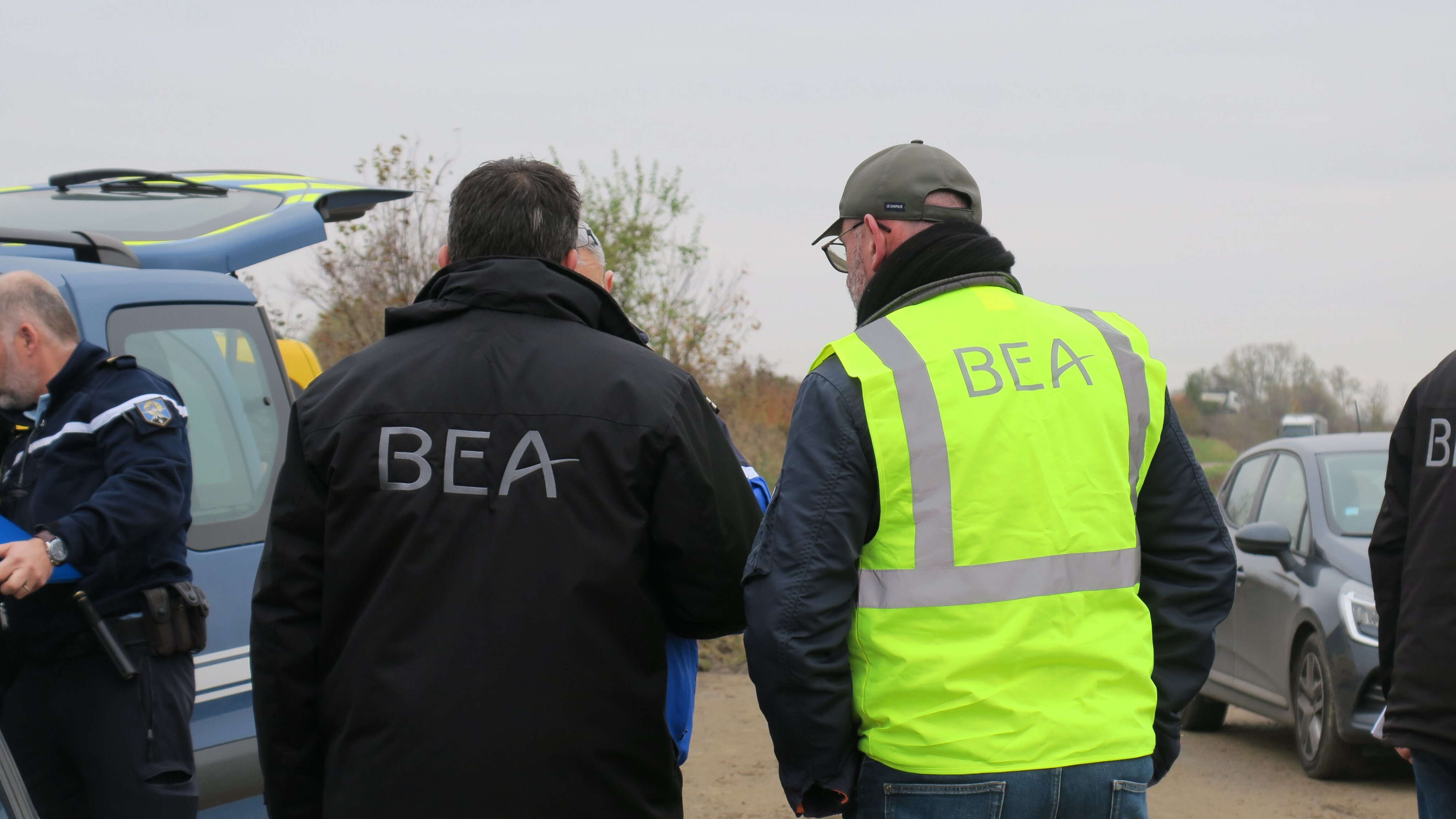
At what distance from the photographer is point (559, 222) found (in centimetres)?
236

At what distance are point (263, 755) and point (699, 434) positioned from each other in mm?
933

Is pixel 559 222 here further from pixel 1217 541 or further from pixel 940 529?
pixel 1217 541

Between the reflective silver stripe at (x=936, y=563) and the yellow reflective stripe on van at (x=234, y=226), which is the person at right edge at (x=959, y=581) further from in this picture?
the yellow reflective stripe on van at (x=234, y=226)

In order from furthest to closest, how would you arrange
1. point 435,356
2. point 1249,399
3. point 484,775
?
1. point 1249,399
2. point 435,356
3. point 484,775

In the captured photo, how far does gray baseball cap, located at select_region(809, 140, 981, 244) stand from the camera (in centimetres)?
243

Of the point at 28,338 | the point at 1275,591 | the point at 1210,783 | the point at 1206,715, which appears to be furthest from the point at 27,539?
the point at 1206,715

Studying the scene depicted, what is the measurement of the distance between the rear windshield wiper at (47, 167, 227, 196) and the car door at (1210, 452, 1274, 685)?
533 cm

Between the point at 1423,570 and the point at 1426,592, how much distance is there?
50 mm

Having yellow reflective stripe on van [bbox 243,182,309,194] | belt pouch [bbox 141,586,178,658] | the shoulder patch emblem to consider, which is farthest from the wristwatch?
yellow reflective stripe on van [bbox 243,182,309,194]

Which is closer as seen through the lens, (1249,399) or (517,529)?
(517,529)

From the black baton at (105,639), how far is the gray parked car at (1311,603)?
4.78 metres

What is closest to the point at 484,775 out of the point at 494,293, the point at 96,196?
the point at 494,293

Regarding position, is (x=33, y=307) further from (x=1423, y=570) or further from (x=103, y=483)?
(x=1423, y=570)

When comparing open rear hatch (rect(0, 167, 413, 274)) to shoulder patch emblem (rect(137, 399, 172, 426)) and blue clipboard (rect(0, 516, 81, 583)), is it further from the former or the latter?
blue clipboard (rect(0, 516, 81, 583))
